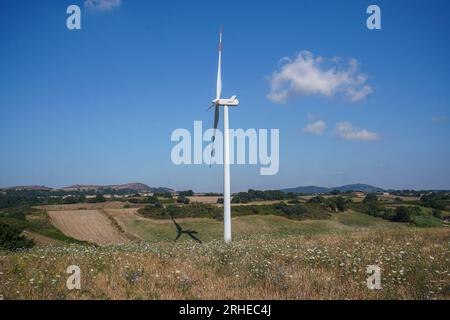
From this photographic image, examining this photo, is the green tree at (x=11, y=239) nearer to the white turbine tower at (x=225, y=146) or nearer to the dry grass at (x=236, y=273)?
the white turbine tower at (x=225, y=146)

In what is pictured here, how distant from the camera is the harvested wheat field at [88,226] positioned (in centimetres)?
4760

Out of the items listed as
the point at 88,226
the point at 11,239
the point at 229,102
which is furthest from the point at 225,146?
the point at 88,226

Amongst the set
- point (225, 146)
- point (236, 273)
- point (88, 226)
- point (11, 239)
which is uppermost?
point (225, 146)

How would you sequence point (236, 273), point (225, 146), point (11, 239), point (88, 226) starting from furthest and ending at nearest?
point (88, 226), point (11, 239), point (225, 146), point (236, 273)

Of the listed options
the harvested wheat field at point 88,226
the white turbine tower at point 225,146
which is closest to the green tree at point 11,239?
the harvested wheat field at point 88,226

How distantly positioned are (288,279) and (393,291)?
242cm

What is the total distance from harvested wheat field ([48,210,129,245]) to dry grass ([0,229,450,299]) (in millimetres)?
32075

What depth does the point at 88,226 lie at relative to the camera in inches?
2168

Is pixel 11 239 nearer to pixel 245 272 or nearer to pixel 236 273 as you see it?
pixel 236 273

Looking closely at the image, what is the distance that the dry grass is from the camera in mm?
8969

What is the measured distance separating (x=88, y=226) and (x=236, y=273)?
48.4 metres

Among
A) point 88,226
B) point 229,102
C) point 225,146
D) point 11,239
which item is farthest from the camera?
point 88,226
